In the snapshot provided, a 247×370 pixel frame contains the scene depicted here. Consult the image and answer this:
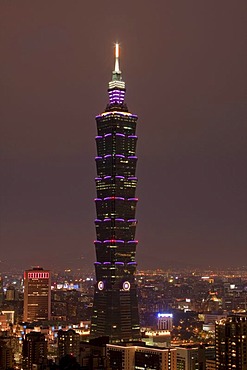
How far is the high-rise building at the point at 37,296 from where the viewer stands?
62344mm

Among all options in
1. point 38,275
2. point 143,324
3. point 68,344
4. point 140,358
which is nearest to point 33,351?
point 68,344

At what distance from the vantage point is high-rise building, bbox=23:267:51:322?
62.3m

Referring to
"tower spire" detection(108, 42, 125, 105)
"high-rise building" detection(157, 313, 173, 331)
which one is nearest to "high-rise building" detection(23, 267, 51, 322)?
"high-rise building" detection(157, 313, 173, 331)

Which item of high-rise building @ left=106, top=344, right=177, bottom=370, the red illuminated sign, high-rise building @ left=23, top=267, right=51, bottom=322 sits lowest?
high-rise building @ left=106, top=344, right=177, bottom=370

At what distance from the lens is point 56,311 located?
64312 millimetres

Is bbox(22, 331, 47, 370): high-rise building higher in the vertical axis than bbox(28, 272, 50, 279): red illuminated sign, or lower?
lower

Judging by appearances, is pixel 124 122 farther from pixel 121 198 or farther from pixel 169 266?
pixel 169 266

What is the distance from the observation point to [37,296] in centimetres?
6394

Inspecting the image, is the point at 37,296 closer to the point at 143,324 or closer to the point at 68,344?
the point at 143,324

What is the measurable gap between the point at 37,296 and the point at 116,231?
Answer: 19815mm

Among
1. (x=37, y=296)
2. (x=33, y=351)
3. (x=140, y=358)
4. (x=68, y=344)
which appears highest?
(x=37, y=296)

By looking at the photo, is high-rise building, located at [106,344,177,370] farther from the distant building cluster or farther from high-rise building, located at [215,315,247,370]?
high-rise building, located at [215,315,247,370]

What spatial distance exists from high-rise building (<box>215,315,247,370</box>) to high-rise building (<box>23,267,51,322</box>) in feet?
109

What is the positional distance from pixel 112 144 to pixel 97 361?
1851 centimetres
